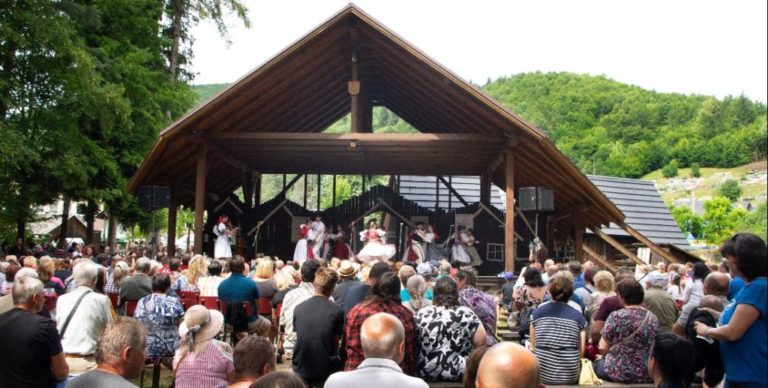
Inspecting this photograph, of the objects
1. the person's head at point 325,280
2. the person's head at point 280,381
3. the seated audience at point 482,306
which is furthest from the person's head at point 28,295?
the seated audience at point 482,306

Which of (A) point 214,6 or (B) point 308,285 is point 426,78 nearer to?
(B) point 308,285

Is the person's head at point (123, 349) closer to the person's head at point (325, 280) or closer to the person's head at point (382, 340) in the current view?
the person's head at point (382, 340)

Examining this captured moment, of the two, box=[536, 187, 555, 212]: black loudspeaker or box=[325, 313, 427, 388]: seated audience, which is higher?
box=[536, 187, 555, 212]: black loudspeaker

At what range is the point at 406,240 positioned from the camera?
20.9m

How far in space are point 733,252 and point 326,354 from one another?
2.97m

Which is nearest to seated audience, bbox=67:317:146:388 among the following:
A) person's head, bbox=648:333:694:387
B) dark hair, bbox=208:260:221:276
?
person's head, bbox=648:333:694:387

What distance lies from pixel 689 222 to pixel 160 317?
293 ft

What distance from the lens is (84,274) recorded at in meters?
6.02

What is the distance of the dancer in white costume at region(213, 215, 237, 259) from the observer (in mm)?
18609

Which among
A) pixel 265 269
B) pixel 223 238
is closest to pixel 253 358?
pixel 265 269

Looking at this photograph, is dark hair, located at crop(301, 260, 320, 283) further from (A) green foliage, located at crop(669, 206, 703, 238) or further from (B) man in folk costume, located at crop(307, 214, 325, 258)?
(A) green foliage, located at crop(669, 206, 703, 238)

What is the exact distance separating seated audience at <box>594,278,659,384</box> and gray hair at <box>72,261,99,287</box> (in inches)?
159

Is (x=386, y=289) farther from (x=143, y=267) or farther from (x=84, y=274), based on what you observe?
(x=143, y=267)

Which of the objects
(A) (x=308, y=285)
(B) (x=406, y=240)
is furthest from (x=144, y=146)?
(A) (x=308, y=285)
